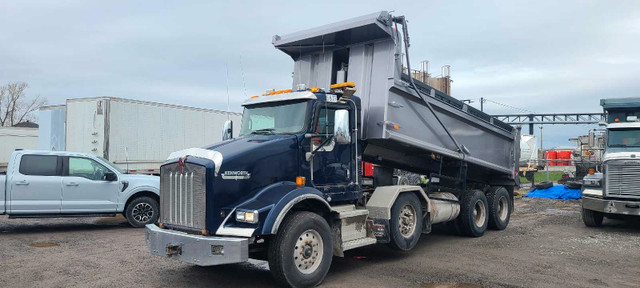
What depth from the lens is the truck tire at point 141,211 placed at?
1168 centimetres

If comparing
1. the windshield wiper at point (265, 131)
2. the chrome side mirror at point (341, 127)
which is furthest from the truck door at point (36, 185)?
the chrome side mirror at point (341, 127)

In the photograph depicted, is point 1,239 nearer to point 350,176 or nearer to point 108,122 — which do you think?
point 108,122

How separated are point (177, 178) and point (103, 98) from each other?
9800 millimetres

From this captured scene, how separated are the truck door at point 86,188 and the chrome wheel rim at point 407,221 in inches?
268

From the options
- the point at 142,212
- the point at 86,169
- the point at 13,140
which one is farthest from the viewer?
the point at 13,140

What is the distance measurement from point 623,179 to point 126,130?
13473mm

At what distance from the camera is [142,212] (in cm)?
1189

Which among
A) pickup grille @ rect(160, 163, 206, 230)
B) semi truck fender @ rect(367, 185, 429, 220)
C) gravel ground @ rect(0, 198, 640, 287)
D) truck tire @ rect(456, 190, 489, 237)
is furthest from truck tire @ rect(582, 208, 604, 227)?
pickup grille @ rect(160, 163, 206, 230)

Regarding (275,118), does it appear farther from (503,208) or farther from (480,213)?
(503,208)

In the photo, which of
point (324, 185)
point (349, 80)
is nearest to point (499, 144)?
point (349, 80)

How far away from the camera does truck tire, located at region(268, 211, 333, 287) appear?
6.09m

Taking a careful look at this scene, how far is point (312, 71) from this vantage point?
916 cm

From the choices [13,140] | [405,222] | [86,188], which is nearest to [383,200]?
[405,222]

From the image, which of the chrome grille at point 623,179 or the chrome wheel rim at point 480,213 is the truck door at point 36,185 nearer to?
the chrome wheel rim at point 480,213
